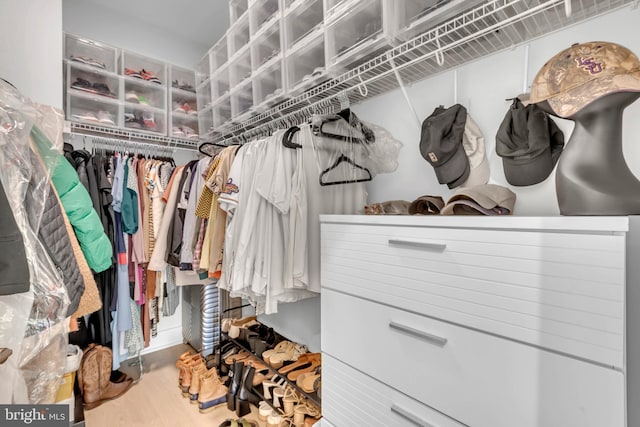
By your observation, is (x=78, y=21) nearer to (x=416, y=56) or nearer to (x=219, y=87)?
(x=219, y=87)

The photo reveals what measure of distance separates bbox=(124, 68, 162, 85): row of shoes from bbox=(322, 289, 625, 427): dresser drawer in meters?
2.28

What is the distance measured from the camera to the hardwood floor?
164cm

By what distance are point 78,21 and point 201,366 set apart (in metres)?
2.71

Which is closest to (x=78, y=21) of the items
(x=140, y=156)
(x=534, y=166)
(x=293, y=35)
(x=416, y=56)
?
(x=140, y=156)

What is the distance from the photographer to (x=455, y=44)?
96cm

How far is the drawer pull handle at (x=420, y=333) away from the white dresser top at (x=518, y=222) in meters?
0.30

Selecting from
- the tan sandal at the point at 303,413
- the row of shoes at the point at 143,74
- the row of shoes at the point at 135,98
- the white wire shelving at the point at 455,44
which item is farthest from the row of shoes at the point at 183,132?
the tan sandal at the point at 303,413

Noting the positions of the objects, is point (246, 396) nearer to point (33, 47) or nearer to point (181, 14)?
point (33, 47)

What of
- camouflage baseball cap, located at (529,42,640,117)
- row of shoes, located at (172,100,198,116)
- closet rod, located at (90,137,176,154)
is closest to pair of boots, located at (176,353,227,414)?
closet rod, located at (90,137,176,154)

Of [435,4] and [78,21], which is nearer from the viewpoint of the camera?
[435,4]

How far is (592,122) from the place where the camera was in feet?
2.14

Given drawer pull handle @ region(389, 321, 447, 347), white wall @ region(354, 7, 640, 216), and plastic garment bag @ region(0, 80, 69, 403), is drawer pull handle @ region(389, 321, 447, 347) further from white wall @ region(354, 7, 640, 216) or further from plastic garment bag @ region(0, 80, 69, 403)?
plastic garment bag @ region(0, 80, 69, 403)

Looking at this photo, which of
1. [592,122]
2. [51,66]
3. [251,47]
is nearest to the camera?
[592,122]

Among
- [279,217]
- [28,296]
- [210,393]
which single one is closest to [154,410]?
[210,393]
